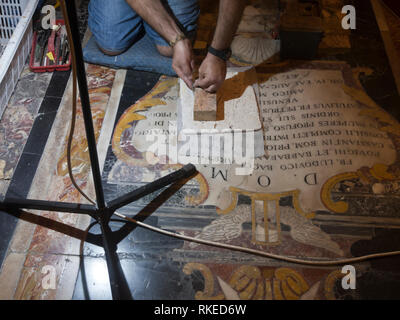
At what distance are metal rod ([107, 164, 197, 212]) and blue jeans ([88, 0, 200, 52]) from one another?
1.84ft

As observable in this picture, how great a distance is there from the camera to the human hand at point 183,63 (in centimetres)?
156

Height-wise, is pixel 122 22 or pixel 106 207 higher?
pixel 122 22

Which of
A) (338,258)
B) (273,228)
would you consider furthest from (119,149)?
(338,258)

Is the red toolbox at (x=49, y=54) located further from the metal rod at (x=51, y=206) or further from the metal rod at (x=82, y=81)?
the metal rod at (x=82, y=81)

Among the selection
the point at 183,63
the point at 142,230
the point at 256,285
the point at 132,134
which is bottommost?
the point at 256,285

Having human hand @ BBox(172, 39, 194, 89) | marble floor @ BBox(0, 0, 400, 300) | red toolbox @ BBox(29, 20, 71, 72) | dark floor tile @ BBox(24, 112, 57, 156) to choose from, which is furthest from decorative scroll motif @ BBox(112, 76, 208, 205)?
red toolbox @ BBox(29, 20, 71, 72)

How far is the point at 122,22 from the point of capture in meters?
1.73

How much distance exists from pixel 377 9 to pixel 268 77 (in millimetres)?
676

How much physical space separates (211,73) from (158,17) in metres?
0.31

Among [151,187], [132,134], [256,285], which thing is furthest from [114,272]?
[132,134]

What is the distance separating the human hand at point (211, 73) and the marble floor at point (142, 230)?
188mm

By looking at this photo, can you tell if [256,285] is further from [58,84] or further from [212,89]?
[58,84]

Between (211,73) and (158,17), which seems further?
(158,17)
